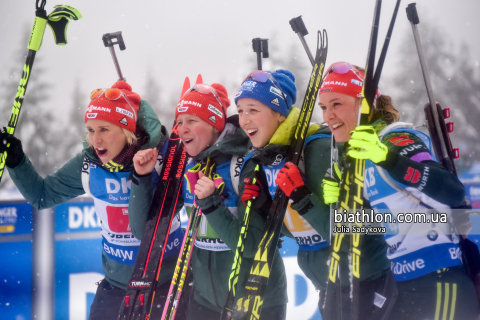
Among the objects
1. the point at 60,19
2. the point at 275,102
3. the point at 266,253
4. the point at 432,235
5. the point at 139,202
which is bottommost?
the point at 266,253

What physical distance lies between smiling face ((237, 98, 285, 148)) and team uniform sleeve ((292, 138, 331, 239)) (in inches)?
10.5

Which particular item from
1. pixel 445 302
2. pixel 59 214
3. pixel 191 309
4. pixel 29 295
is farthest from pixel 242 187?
pixel 29 295

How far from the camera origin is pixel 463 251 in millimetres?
1802

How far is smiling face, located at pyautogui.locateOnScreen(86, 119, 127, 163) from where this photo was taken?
262cm

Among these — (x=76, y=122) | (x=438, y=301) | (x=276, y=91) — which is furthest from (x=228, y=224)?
(x=76, y=122)

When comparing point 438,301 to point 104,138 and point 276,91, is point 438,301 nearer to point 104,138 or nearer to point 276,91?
point 276,91

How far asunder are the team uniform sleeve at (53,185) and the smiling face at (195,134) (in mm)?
857

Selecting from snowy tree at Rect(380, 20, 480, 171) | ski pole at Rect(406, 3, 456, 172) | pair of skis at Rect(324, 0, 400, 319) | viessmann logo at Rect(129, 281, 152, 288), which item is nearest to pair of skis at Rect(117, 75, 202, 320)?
viessmann logo at Rect(129, 281, 152, 288)

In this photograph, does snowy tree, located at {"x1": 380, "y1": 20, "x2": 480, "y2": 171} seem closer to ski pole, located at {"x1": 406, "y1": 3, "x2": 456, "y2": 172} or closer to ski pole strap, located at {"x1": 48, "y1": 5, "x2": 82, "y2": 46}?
ski pole, located at {"x1": 406, "y1": 3, "x2": 456, "y2": 172}

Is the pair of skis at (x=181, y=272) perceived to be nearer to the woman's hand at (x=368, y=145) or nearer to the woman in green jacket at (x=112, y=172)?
the woman in green jacket at (x=112, y=172)

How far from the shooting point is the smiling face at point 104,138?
2.62 meters

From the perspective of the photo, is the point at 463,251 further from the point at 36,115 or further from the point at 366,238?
the point at 36,115

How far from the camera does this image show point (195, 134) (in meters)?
2.53

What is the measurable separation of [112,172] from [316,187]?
4.71 feet
